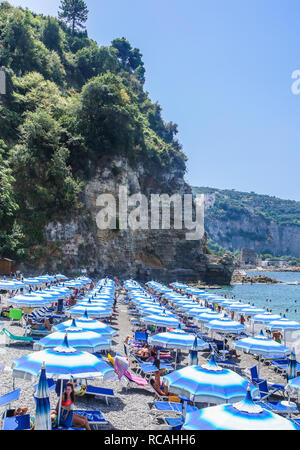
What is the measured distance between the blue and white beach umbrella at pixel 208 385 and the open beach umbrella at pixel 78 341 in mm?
3058

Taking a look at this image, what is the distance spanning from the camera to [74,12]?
289 ft

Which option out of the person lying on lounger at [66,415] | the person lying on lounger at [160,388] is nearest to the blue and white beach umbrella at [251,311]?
the person lying on lounger at [160,388]

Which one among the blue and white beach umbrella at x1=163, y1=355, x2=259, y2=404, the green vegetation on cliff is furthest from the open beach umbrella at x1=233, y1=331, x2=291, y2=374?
the green vegetation on cliff

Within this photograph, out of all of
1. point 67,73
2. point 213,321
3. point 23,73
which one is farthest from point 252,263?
point 213,321

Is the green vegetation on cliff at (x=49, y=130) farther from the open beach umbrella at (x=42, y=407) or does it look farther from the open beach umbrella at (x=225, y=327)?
the open beach umbrella at (x=42, y=407)

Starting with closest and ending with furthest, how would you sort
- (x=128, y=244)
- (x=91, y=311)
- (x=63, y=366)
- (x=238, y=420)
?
1. (x=238, y=420)
2. (x=63, y=366)
3. (x=91, y=311)
4. (x=128, y=244)

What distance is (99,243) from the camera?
49.2 meters

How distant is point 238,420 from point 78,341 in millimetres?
5974

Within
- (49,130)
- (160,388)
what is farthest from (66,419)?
(49,130)

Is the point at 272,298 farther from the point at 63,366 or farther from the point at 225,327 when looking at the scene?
the point at 63,366

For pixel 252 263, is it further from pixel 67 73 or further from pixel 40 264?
pixel 40 264

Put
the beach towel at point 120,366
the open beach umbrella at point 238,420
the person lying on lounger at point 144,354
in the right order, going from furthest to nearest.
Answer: the person lying on lounger at point 144,354 < the beach towel at point 120,366 < the open beach umbrella at point 238,420

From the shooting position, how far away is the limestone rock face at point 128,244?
44750mm

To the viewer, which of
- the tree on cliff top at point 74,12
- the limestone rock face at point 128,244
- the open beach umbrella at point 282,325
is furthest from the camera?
the tree on cliff top at point 74,12
